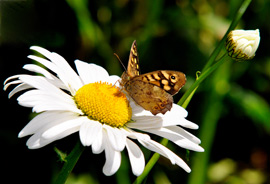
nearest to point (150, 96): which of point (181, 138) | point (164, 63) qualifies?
point (181, 138)

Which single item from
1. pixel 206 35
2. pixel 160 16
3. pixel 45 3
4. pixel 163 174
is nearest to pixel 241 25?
pixel 206 35

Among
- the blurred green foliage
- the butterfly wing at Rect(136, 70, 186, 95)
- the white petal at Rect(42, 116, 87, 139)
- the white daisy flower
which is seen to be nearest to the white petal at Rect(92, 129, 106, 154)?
the white daisy flower

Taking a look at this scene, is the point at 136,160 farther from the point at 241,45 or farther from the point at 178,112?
the point at 241,45

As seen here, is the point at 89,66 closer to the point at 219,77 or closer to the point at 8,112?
the point at 8,112

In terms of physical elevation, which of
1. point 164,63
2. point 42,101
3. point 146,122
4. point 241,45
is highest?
point 241,45

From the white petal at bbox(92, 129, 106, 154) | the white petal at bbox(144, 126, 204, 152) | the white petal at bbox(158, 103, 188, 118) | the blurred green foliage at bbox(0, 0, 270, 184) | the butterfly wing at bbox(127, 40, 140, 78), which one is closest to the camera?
the white petal at bbox(92, 129, 106, 154)

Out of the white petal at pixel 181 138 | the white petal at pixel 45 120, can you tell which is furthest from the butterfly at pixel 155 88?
the white petal at pixel 45 120

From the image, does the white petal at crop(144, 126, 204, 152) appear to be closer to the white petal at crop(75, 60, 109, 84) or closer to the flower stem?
the flower stem
